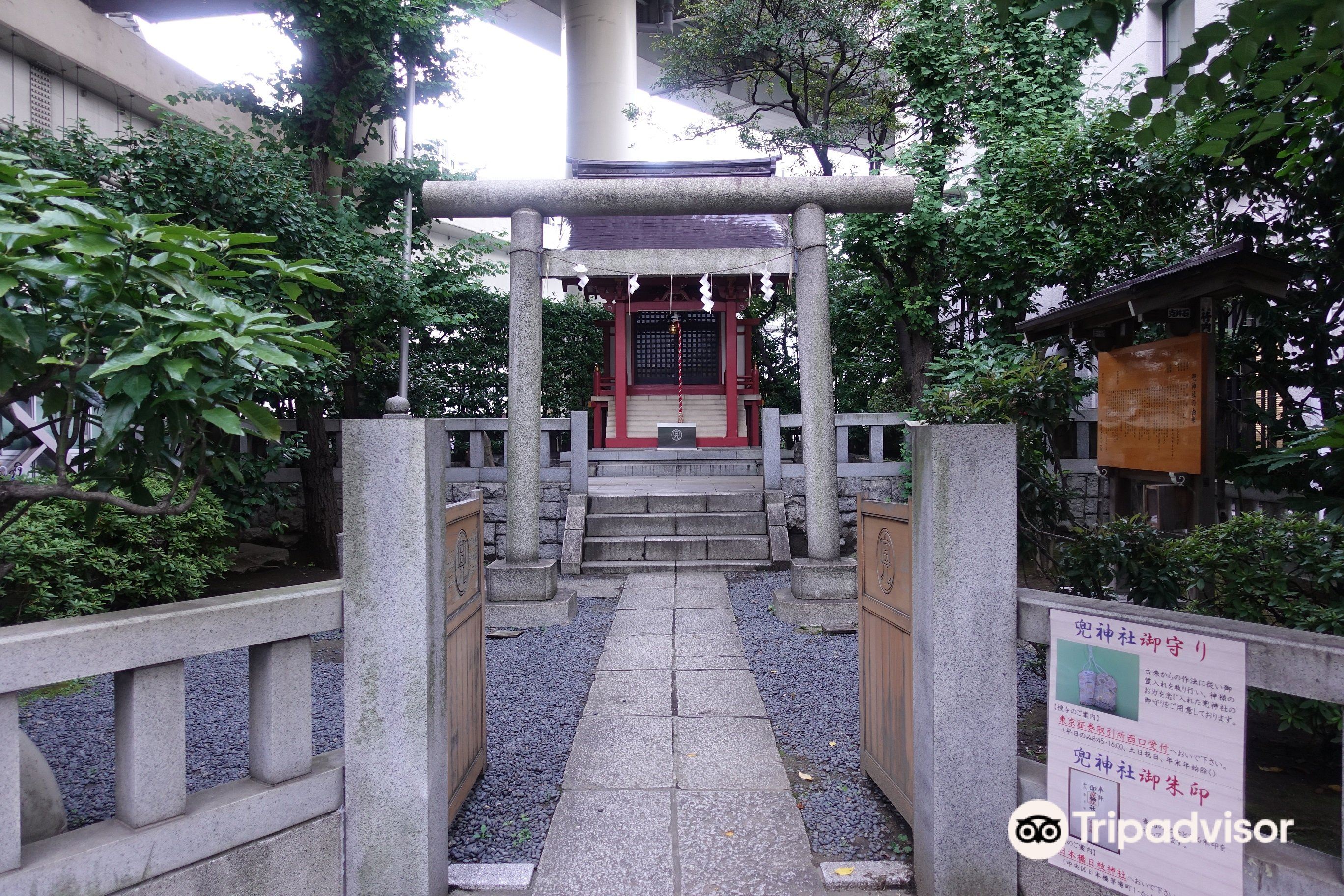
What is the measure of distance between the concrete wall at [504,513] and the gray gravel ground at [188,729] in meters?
4.11

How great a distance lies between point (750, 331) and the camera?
15852mm

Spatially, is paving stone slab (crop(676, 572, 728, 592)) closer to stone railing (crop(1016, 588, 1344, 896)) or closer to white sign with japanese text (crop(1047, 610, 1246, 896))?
white sign with japanese text (crop(1047, 610, 1246, 896))

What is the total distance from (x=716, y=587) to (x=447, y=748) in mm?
5166

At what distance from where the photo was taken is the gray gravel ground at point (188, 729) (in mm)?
3244

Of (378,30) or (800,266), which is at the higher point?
(378,30)

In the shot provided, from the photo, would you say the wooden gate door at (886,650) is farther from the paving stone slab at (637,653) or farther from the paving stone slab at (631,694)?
the paving stone slab at (637,653)

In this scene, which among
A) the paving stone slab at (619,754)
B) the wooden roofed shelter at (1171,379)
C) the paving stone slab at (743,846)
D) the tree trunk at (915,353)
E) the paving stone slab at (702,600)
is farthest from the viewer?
the tree trunk at (915,353)

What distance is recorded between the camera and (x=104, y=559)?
17.3 feet

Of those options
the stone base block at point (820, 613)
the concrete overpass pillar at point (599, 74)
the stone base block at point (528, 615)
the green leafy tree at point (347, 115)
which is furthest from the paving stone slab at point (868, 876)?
the concrete overpass pillar at point (599, 74)

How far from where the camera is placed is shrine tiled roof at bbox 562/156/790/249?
1289 cm

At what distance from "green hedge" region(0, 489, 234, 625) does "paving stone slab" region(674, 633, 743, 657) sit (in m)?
3.76

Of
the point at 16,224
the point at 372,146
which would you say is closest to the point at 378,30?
the point at 372,146

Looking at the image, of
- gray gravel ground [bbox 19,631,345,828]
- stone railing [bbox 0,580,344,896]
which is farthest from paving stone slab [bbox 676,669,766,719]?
stone railing [bbox 0,580,344,896]

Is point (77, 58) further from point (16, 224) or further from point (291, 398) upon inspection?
point (16, 224)
